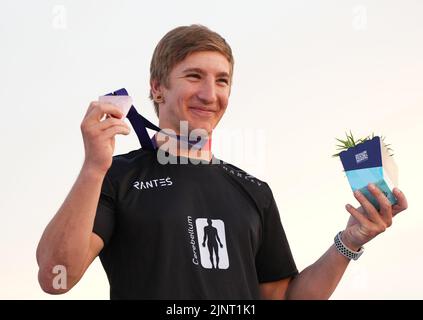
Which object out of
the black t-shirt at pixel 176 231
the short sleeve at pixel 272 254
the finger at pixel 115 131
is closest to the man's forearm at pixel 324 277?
the short sleeve at pixel 272 254

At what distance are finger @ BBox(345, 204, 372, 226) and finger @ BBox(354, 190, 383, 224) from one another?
30mm

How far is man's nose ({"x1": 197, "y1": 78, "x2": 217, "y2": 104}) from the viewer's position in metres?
3.89

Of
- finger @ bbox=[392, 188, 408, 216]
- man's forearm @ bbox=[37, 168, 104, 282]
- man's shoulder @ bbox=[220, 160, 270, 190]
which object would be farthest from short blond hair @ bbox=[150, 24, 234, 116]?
finger @ bbox=[392, 188, 408, 216]

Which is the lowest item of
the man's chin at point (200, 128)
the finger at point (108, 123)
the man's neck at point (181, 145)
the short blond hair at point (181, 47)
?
the man's neck at point (181, 145)

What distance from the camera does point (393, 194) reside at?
12.4ft

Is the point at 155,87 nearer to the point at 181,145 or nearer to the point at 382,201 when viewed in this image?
the point at 181,145

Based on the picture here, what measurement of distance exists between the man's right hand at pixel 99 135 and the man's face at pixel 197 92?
91cm

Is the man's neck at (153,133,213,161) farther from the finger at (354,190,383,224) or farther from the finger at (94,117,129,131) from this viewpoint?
the finger at (354,190,383,224)

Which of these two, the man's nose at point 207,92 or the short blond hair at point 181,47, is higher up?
the short blond hair at point 181,47

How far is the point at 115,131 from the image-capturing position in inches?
120

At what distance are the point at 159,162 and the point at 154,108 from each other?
54 centimetres

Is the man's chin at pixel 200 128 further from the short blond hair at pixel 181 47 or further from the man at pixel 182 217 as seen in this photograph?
the short blond hair at pixel 181 47

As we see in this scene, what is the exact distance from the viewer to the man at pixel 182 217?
3.06m

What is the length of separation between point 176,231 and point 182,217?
11 cm
